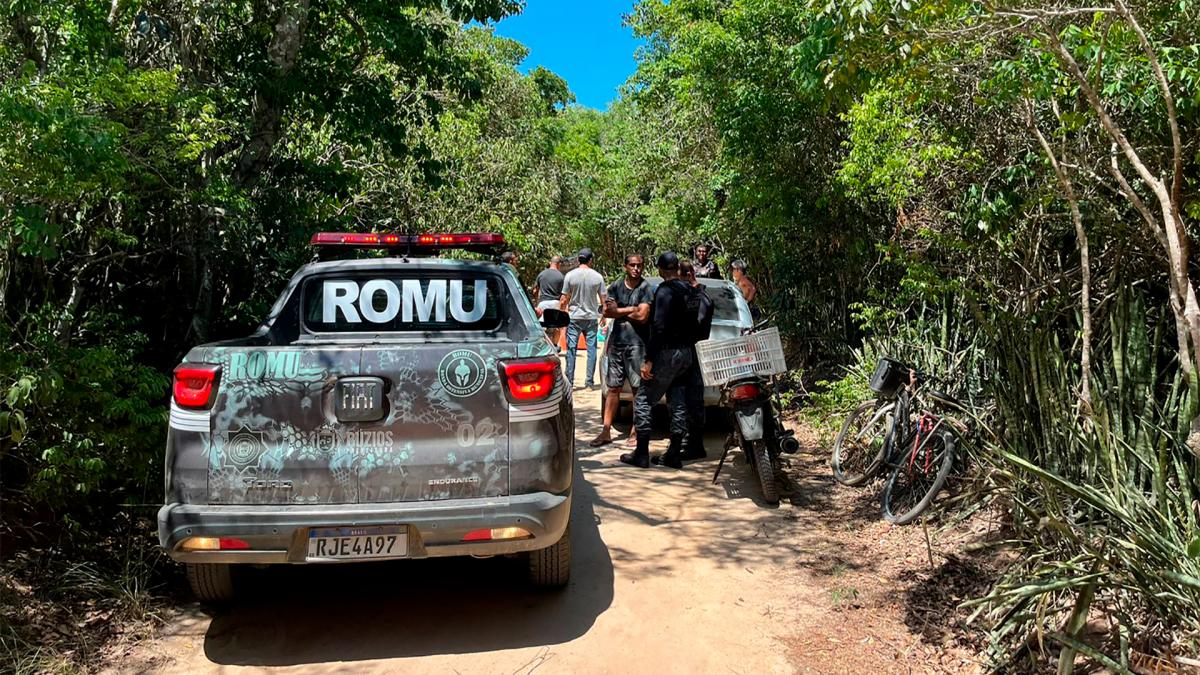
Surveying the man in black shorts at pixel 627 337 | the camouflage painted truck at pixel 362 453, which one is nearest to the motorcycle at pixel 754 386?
the man in black shorts at pixel 627 337

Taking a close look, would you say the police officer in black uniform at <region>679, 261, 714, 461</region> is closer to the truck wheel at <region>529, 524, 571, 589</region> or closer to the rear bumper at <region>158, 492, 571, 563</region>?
the truck wheel at <region>529, 524, 571, 589</region>

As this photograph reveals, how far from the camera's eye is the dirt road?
3846 mm

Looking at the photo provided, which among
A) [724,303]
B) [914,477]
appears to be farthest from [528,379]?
[724,303]

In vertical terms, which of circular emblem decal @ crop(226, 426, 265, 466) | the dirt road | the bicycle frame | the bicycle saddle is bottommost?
the dirt road

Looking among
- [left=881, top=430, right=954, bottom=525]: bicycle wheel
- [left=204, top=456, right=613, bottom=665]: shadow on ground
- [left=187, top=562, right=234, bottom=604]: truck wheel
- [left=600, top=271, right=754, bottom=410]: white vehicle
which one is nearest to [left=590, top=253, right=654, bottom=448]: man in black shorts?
[left=600, top=271, right=754, bottom=410]: white vehicle

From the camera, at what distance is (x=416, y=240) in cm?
530

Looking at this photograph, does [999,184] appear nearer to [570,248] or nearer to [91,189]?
[91,189]

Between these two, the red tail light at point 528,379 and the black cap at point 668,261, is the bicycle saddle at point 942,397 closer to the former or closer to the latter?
the black cap at point 668,261

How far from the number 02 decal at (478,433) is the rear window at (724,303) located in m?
5.14

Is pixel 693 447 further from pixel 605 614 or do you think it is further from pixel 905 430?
pixel 605 614

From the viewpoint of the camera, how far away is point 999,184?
581cm

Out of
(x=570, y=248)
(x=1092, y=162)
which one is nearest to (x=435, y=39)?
(x=1092, y=162)

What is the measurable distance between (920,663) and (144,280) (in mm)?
5661

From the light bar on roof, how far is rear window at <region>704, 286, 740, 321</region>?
394 cm
